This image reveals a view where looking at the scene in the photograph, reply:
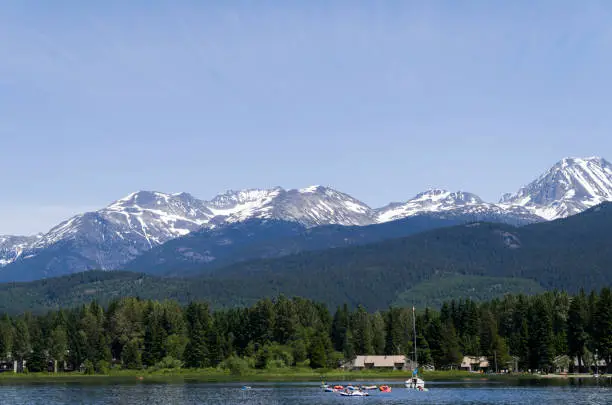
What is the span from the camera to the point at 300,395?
6727 inches

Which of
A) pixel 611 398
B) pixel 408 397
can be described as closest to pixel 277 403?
pixel 408 397

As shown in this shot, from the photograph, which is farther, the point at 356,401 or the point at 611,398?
the point at 356,401

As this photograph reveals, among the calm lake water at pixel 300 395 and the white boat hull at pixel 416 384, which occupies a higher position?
the white boat hull at pixel 416 384

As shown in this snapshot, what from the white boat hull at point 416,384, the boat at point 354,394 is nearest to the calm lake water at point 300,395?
the boat at point 354,394

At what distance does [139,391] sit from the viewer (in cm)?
18312

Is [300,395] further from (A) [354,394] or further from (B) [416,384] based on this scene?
(B) [416,384]

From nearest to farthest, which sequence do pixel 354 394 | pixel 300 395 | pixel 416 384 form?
1. pixel 300 395
2. pixel 354 394
3. pixel 416 384

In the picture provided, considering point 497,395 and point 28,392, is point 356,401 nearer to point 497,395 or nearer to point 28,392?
point 497,395

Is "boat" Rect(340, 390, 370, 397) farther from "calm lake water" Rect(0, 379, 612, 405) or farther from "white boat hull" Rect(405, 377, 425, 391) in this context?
"white boat hull" Rect(405, 377, 425, 391)

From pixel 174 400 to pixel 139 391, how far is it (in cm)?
2606

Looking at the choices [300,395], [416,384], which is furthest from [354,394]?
[416,384]

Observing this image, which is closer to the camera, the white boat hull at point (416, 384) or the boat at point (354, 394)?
the boat at point (354, 394)

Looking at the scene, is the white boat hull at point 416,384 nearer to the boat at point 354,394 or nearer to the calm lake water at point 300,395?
the calm lake water at point 300,395

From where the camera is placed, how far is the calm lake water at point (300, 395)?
155 m
